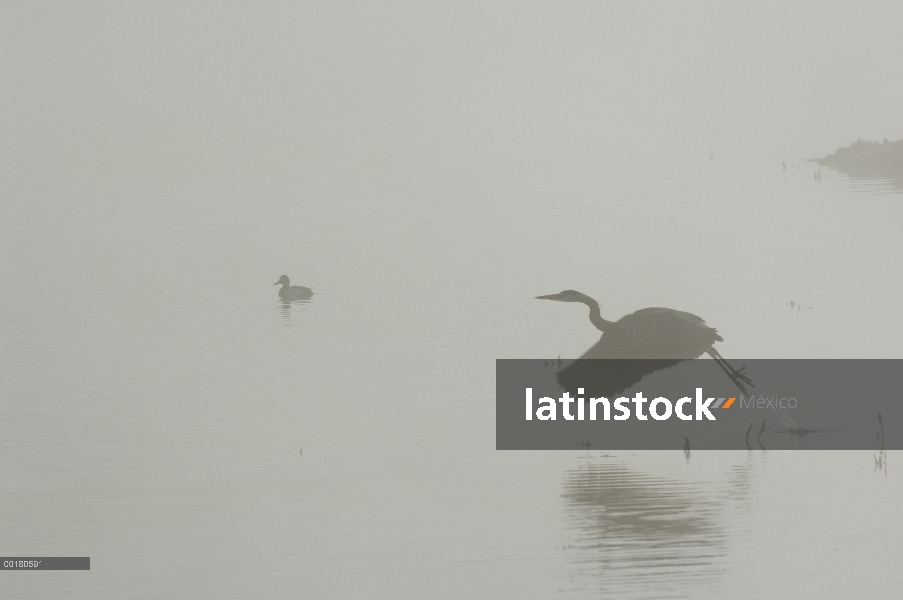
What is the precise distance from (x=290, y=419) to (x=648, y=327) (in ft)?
8.80

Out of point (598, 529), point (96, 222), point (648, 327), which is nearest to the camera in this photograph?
point (598, 529)

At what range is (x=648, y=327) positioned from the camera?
→ 8898mm

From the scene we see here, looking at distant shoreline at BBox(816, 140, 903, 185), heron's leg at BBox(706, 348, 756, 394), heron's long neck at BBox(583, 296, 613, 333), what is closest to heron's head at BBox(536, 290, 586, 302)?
heron's long neck at BBox(583, 296, 613, 333)

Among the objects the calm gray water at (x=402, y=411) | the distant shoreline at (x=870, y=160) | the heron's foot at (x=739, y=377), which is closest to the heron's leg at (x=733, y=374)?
the heron's foot at (x=739, y=377)

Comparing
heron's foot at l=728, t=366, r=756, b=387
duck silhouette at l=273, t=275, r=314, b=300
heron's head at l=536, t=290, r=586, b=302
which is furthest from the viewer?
duck silhouette at l=273, t=275, r=314, b=300

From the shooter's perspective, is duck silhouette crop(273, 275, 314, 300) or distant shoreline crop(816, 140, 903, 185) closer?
duck silhouette crop(273, 275, 314, 300)

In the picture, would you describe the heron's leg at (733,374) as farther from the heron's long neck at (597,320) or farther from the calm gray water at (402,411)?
the calm gray water at (402,411)

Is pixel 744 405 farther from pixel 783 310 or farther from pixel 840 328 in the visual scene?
pixel 783 310

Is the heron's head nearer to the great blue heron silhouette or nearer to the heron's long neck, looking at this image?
the heron's long neck

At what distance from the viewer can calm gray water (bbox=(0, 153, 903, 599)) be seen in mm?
6742

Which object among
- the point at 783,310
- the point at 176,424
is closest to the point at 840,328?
the point at 783,310

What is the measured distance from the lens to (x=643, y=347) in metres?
8.85

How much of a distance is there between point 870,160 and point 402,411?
20.0 m

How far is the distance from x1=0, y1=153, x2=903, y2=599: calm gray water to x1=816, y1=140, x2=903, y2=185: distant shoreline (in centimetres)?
463
